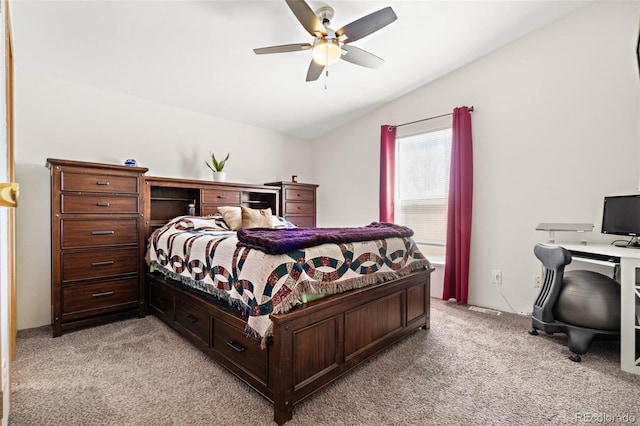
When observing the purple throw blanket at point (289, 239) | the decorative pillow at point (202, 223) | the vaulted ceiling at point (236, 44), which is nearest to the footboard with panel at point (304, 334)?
the purple throw blanket at point (289, 239)

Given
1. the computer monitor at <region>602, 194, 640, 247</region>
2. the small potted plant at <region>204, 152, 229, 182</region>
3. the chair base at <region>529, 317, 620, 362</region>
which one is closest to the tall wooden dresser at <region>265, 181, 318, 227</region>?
the small potted plant at <region>204, 152, 229, 182</region>

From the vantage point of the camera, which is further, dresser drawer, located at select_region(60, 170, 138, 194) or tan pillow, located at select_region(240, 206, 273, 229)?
tan pillow, located at select_region(240, 206, 273, 229)

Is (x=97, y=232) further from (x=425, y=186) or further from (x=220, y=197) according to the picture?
(x=425, y=186)

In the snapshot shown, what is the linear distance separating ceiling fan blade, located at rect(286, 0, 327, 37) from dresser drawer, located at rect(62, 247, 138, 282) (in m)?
2.55

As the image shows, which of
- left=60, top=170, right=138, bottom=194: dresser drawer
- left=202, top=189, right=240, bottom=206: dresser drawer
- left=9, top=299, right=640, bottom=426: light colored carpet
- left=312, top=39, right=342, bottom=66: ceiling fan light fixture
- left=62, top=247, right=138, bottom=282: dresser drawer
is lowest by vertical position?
left=9, top=299, right=640, bottom=426: light colored carpet

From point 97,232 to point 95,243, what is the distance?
101 millimetres

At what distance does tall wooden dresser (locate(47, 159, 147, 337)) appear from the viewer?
2596mm

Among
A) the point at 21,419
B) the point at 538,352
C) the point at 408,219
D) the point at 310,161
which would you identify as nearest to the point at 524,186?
the point at 408,219

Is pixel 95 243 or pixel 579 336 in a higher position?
pixel 95 243

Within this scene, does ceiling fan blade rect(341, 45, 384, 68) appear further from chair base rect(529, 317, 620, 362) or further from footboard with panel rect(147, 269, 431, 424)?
chair base rect(529, 317, 620, 362)

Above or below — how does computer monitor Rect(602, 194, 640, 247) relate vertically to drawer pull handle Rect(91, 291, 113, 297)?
above

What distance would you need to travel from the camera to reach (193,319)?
2.33m

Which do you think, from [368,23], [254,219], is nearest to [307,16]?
[368,23]

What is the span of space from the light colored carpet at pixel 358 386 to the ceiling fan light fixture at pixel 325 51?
2320mm
